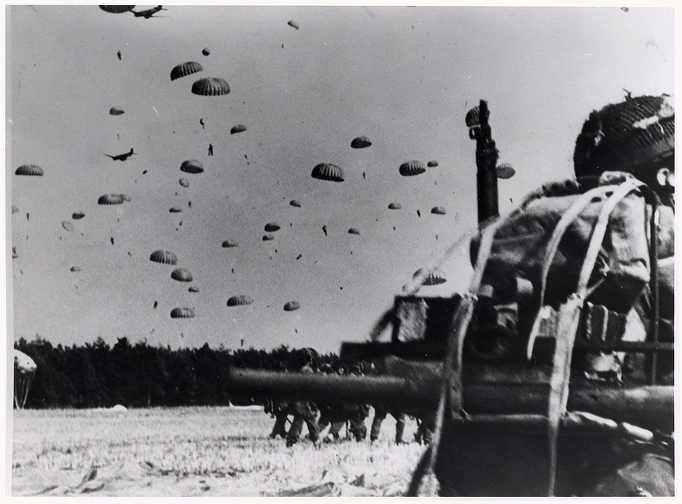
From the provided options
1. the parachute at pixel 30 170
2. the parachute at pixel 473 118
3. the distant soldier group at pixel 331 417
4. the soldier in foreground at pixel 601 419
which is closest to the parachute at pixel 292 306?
the distant soldier group at pixel 331 417

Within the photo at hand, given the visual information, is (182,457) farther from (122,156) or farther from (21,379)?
(122,156)

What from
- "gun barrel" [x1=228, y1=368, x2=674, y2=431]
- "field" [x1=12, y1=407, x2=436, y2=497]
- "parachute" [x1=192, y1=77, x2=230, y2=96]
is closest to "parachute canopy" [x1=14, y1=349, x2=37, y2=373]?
"field" [x1=12, y1=407, x2=436, y2=497]

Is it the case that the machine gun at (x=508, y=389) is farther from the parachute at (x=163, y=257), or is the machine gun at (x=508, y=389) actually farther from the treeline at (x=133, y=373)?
the parachute at (x=163, y=257)

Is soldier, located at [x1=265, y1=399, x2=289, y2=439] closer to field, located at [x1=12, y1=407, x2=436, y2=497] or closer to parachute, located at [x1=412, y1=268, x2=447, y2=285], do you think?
field, located at [x1=12, y1=407, x2=436, y2=497]

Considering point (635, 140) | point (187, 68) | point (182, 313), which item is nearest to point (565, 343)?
point (635, 140)

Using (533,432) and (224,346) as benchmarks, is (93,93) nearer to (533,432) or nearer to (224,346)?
(224,346)

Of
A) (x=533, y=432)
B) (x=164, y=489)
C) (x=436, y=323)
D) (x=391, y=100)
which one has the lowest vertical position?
(x=164, y=489)

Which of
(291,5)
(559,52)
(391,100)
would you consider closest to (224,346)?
(391,100)
